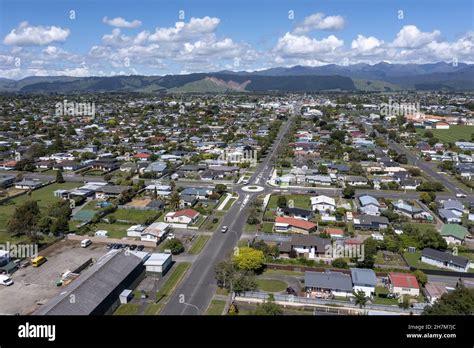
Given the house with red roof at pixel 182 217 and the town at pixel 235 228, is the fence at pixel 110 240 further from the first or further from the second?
the house with red roof at pixel 182 217

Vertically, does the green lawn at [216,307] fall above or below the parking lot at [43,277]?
below

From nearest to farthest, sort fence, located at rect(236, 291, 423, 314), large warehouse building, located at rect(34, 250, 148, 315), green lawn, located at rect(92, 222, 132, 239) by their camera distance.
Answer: large warehouse building, located at rect(34, 250, 148, 315), fence, located at rect(236, 291, 423, 314), green lawn, located at rect(92, 222, 132, 239)

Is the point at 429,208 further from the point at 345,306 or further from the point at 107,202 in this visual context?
the point at 107,202

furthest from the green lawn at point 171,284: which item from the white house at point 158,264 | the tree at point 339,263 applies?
A: the tree at point 339,263

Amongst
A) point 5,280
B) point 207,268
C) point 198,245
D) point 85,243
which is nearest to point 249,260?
point 207,268

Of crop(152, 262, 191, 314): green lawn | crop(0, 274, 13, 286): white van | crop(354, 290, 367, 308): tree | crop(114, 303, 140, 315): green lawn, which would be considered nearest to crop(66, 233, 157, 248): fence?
crop(152, 262, 191, 314): green lawn

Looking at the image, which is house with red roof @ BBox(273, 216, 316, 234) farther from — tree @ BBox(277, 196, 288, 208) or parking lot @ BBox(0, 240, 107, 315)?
parking lot @ BBox(0, 240, 107, 315)
